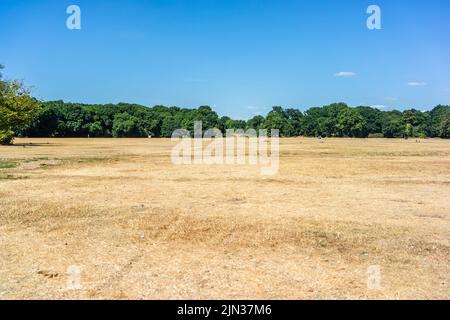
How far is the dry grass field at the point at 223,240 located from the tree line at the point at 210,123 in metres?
109

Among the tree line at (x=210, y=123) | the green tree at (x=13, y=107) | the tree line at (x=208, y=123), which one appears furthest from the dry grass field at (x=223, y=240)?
the tree line at (x=210, y=123)

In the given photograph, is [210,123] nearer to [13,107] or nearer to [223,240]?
[13,107]

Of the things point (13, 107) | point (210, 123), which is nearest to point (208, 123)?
point (210, 123)

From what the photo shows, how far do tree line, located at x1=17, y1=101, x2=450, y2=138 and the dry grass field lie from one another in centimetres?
10942

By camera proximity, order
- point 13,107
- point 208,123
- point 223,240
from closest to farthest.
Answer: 1. point 223,240
2. point 13,107
3. point 208,123

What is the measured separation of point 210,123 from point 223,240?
16112cm

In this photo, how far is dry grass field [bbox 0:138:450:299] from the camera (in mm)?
7352

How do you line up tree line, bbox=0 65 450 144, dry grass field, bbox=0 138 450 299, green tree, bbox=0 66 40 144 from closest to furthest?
dry grass field, bbox=0 138 450 299 < green tree, bbox=0 66 40 144 < tree line, bbox=0 65 450 144

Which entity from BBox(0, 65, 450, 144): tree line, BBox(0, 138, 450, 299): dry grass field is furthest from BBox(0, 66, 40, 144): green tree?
BBox(0, 65, 450, 144): tree line

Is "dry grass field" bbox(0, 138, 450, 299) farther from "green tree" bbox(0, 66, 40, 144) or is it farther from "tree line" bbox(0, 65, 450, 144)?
"tree line" bbox(0, 65, 450, 144)

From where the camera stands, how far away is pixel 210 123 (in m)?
170

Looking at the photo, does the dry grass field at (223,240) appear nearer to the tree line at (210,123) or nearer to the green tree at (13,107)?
the green tree at (13,107)

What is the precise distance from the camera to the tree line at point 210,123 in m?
132

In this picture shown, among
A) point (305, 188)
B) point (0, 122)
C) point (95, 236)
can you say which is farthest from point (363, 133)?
point (95, 236)
